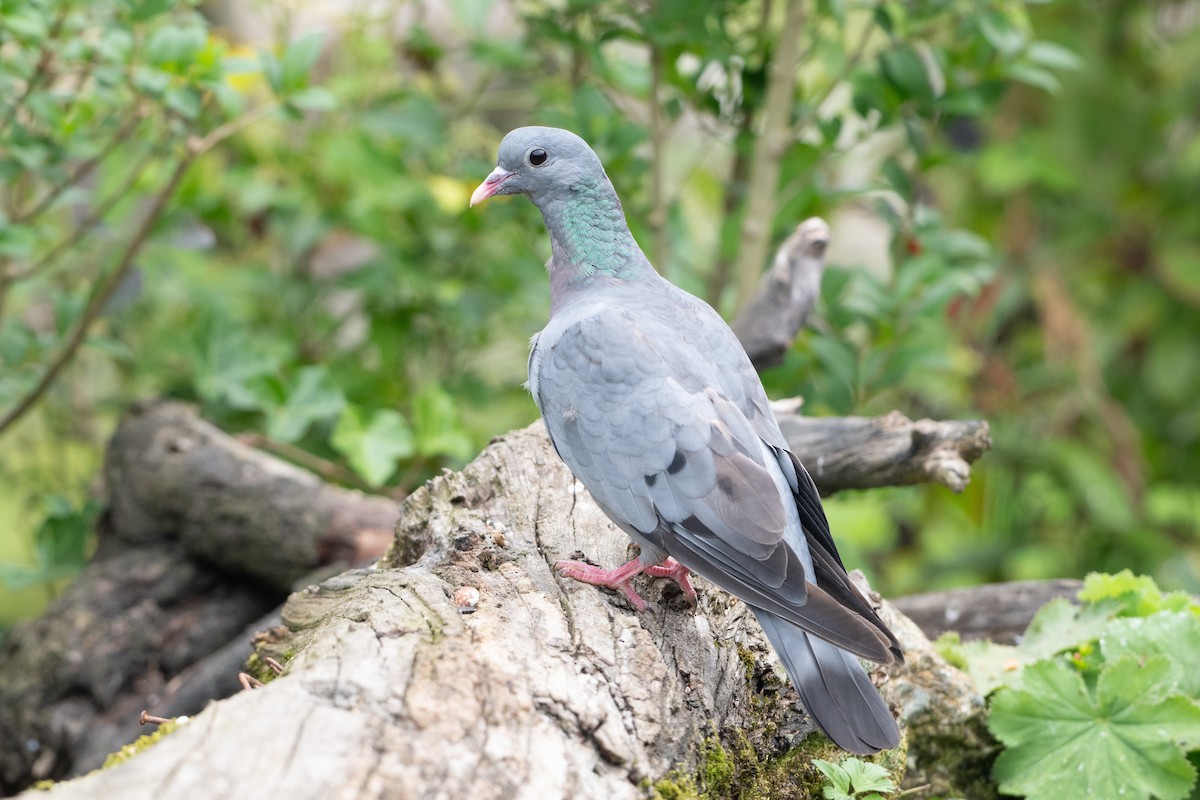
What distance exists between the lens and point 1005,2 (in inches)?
127

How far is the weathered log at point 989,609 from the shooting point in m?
2.81

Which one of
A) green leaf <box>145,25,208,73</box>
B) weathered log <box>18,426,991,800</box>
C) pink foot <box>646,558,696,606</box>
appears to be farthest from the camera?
green leaf <box>145,25,208,73</box>

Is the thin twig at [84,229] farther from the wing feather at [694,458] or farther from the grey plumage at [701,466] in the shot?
the wing feather at [694,458]

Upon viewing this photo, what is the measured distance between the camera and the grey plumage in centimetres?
182

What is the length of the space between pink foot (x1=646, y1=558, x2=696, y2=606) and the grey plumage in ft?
0.11

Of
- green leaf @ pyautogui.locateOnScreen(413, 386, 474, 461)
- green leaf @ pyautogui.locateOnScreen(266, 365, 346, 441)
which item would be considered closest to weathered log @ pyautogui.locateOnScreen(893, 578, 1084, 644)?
green leaf @ pyautogui.locateOnScreen(413, 386, 474, 461)

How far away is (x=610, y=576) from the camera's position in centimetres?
203

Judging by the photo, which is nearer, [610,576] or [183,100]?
[610,576]

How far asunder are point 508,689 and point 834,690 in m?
0.58

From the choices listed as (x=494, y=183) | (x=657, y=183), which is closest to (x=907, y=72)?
(x=657, y=183)

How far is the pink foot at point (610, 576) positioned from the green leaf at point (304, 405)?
4.52 ft

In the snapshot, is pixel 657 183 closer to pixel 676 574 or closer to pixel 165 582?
pixel 676 574

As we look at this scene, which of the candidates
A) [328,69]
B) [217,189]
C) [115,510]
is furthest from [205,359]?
[328,69]

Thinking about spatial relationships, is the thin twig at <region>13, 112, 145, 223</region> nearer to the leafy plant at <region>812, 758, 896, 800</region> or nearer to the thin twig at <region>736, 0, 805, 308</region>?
the thin twig at <region>736, 0, 805, 308</region>
